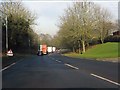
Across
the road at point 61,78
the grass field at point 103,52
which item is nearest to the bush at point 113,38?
the grass field at point 103,52

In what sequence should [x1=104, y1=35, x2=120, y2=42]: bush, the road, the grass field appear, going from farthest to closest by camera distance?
[x1=104, y1=35, x2=120, y2=42]: bush
the grass field
the road

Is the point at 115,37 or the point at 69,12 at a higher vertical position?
the point at 69,12

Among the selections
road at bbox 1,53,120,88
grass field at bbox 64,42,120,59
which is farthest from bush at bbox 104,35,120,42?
road at bbox 1,53,120,88

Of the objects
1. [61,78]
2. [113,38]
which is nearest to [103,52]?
[113,38]

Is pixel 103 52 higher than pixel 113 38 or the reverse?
the reverse

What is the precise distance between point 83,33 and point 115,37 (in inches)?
604

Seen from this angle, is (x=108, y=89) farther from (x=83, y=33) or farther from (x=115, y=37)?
(x=115, y=37)

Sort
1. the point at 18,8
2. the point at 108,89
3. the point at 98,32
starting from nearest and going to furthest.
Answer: the point at 108,89, the point at 18,8, the point at 98,32

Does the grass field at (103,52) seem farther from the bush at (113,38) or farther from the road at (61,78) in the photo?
the road at (61,78)

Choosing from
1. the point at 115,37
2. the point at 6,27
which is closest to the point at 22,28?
→ the point at 6,27

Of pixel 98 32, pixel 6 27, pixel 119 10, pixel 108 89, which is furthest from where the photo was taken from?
pixel 98 32

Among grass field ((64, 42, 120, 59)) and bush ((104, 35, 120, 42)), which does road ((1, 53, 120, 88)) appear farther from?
bush ((104, 35, 120, 42))

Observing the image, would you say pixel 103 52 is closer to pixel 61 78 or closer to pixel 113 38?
pixel 113 38

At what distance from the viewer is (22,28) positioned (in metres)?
76.2
